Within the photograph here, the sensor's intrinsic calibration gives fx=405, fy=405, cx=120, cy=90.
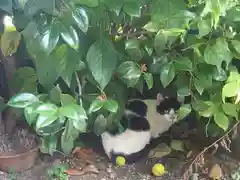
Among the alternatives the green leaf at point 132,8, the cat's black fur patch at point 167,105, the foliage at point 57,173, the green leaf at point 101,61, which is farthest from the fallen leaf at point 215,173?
the green leaf at point 132,8

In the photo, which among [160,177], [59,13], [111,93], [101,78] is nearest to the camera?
[59,13]

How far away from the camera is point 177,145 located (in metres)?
1.57

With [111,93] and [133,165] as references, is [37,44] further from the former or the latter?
[133,165]

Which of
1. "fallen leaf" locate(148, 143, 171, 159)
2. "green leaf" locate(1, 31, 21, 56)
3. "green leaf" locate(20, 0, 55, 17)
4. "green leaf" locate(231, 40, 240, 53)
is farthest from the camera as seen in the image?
"fallen leaf" locate(148, 143, 171, 159)

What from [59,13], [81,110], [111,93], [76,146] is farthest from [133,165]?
[59,13]

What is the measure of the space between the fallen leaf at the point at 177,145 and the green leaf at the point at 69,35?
2.46ft

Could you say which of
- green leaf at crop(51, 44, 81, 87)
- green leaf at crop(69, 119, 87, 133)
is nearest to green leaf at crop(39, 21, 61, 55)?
green leaf at crop(51, 44, 81, 87)

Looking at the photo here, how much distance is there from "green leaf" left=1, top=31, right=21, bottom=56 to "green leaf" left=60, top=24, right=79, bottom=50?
0.97 ft

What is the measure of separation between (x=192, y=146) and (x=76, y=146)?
451 mm

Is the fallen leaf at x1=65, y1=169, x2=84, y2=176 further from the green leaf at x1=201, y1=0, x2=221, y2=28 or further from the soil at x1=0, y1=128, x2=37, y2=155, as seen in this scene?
the green leaf at x1=201, y1=0, x2=221, y2=28

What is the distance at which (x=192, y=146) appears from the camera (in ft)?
5.16

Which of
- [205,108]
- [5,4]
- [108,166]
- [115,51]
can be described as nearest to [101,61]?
[115,51]

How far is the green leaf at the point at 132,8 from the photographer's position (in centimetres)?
100

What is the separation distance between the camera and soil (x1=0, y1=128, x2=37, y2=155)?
57.7 inches
